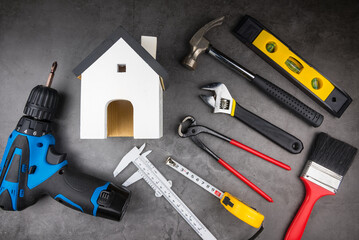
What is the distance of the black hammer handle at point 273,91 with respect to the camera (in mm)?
1179

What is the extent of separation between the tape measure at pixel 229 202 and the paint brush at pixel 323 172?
308 mm

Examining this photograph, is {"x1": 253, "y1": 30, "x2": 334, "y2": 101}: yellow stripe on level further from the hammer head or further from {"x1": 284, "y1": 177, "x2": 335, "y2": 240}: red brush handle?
{"x1": 284, "y1": 177, "x2": 335, "y2": 240}: red brush handle

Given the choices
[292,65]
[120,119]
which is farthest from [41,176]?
[292,65]

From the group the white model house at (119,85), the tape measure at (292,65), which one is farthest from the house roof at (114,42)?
the tape measure at (292,65)

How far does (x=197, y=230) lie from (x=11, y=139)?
42.9 inches

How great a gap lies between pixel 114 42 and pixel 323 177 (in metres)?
1.32

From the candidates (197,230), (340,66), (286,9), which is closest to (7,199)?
(197,230)

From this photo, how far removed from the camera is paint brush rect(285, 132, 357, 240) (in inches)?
46.8

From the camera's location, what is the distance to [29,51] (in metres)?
1.22

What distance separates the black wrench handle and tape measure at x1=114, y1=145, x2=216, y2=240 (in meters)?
0.77

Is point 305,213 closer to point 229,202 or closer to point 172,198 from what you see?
point 229,202

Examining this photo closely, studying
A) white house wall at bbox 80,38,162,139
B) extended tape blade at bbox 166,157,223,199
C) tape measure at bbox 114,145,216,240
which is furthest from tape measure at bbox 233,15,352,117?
tape measure at bbox 114,145,216,240

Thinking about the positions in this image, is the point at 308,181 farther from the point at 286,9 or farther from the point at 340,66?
the point at 286,9

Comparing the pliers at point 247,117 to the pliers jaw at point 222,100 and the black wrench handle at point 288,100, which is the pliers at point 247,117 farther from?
the black wrench handle at point 288,100
